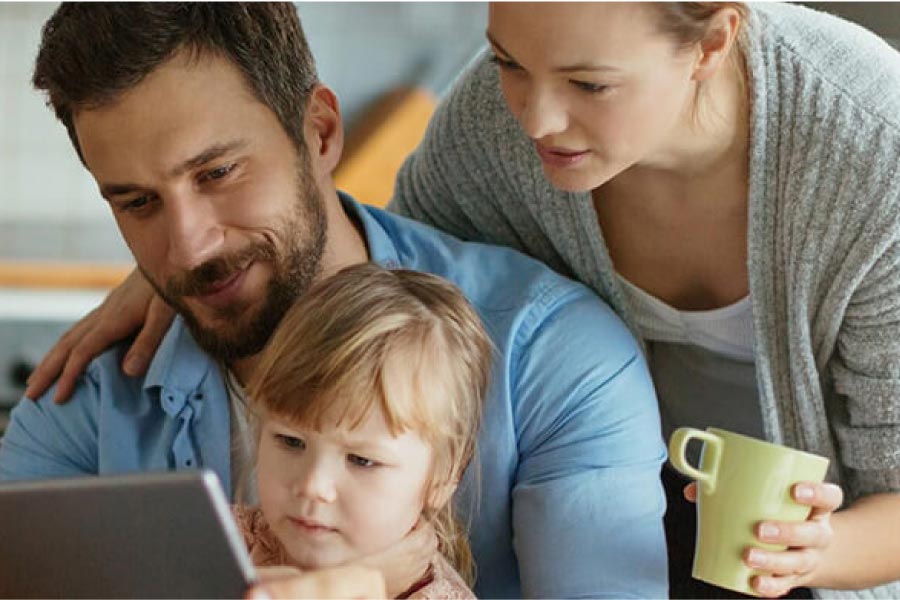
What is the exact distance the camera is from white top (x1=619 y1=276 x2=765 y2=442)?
1.18m

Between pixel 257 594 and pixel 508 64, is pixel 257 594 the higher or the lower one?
the lower one

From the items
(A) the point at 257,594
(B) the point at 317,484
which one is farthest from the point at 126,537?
(B) the point at 317,484

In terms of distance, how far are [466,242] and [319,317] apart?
0.74 ft

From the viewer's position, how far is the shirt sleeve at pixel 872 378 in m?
1.06

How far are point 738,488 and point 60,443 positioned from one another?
1.84 ft

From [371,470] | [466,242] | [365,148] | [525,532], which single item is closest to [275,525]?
[371,470]

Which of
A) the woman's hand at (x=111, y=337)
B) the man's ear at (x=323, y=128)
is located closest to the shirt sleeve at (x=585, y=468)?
the man's ear at (x=323, y=128)

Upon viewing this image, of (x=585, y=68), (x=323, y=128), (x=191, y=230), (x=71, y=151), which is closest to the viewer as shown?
(x=585, y=68)

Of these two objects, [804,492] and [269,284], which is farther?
[269,284]

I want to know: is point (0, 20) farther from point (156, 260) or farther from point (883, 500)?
point (883, 500)

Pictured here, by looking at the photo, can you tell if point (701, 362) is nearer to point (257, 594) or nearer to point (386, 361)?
point (386, 361)

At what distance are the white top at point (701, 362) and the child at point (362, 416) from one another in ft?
0.75

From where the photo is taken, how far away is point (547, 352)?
1087 millimetres

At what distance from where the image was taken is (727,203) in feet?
3.72
